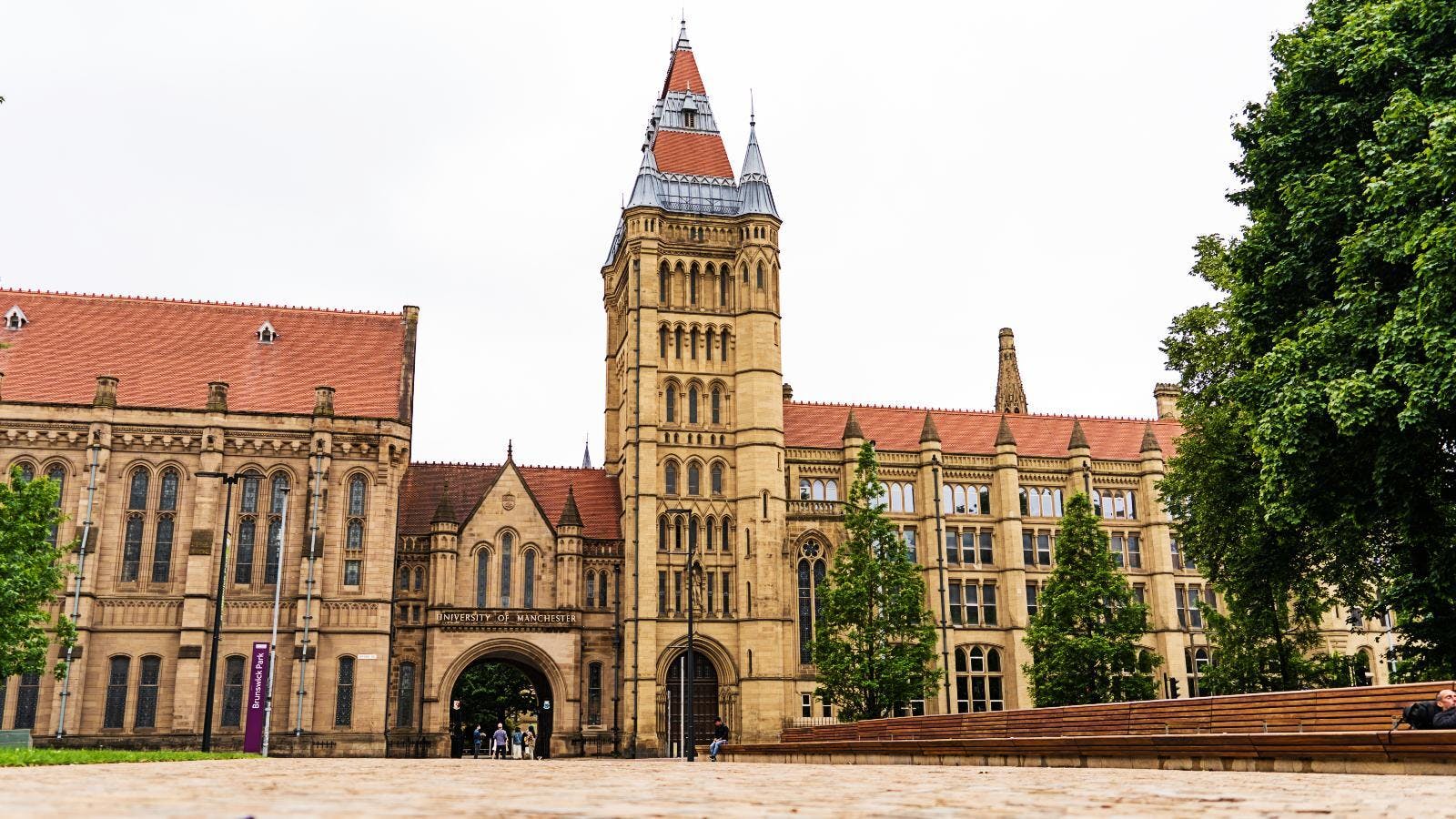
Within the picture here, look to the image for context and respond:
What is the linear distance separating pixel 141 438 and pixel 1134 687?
133ft

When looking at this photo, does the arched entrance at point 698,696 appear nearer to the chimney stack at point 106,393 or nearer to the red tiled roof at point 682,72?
the chimney stack at point 106,393

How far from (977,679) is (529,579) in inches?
883

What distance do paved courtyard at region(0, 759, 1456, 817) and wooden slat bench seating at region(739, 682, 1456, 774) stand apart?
3.13 feet

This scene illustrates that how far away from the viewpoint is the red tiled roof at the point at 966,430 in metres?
62.4

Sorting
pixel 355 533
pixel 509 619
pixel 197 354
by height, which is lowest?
pixel 509 619

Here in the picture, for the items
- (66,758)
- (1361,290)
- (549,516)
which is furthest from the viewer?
(549,516)

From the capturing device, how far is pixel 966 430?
213 ft

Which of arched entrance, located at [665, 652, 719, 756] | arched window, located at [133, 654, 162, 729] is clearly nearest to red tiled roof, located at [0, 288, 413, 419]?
arched window, located at [133, 654, 162, 729]

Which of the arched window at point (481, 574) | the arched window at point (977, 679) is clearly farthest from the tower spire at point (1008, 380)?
the arched window at point (481, 574)

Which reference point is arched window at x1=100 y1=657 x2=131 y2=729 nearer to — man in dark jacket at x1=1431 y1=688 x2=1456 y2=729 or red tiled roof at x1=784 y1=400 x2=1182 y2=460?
red tiled roof at x1=784 y1=400 x2=1182 y2=460

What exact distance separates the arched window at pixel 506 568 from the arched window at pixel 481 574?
0.58 metres

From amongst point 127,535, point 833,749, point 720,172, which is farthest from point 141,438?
point 833,749

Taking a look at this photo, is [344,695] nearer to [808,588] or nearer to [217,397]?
[217,397]

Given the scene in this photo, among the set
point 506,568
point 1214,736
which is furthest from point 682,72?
point 1214,736
